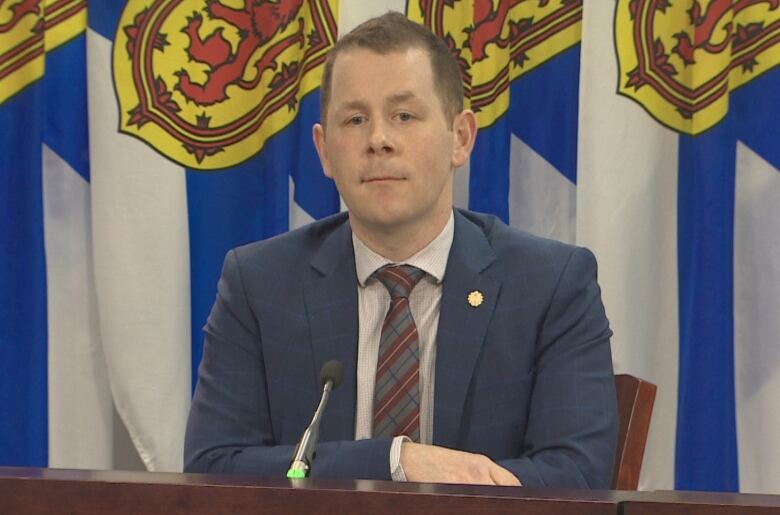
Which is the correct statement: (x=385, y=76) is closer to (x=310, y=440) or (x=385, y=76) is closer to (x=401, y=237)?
(x=401, y=237)

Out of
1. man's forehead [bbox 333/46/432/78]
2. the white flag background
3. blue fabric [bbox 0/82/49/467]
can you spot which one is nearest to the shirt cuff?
man's forehead [bbox 333/46/432/78]

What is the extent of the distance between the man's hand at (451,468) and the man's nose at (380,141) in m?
0.55

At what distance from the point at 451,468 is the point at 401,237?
0.52m

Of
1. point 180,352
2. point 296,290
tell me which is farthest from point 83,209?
point 296,290

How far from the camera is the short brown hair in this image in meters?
2.21

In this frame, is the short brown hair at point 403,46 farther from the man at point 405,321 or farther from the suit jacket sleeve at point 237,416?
the suit jacket sleeve at point 237,416

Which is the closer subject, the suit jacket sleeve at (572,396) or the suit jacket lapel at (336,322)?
the suit jacket sleeve at (572,396)

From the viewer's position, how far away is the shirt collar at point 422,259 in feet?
7.34

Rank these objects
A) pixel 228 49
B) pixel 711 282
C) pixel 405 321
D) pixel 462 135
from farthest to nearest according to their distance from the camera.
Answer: pixel 228 49 → pixel 711 282 → pixel 462 135 → pixel 405 321

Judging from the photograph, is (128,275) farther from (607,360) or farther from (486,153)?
(607,360)

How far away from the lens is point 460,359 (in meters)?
2.14

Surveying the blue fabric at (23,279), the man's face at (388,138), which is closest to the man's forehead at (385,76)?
the man's face at (388,138)

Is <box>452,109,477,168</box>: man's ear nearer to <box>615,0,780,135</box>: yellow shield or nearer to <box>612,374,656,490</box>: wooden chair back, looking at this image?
<box>612,374,656,490</box>: wooden chair back

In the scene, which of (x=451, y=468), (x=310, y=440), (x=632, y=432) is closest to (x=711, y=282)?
(x=632, y=432)
